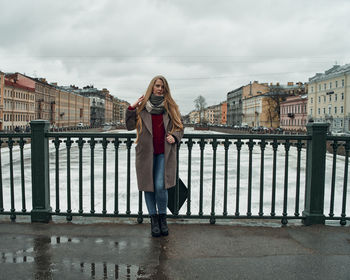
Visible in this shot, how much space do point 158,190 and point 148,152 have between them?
47 centimetres

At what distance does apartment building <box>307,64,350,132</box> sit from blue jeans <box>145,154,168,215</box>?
58214 mm

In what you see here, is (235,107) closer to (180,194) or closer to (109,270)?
(180,194)

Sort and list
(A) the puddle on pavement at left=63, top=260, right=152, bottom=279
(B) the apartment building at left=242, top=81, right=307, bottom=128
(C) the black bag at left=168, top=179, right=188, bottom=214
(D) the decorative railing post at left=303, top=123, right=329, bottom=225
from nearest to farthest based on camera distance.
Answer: (A) the puddle on pavement at left=63, top=260, right=152, bottom=279, (D) the decorative railing post at left=303, top=123, right=329, bottom=225, (C) the black bag at left=168, top=179, right=188, bottom=214, (B) the apartment building at left=242, top=81, right=307, bottom=128

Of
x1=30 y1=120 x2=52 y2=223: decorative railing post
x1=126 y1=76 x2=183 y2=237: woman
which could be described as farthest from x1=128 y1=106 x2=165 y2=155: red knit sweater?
x1=30 y1=120 x2=52 y2=223: decorative railing post

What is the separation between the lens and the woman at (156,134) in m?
3.76

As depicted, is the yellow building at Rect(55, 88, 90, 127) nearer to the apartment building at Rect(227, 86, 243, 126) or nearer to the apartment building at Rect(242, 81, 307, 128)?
the apartment building at Rect(242, 81, 307, 128)

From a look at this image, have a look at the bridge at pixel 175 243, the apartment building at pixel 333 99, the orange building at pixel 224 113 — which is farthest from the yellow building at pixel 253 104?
the bridge at pixel 175 243

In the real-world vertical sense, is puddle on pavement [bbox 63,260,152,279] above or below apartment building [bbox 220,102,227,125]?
below

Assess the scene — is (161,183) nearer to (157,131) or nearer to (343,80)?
(157,131)

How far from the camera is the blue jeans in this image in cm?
383

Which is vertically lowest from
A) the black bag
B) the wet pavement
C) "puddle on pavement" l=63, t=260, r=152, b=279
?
"puddle on pavement" l=63, t=260, r=152, b=279

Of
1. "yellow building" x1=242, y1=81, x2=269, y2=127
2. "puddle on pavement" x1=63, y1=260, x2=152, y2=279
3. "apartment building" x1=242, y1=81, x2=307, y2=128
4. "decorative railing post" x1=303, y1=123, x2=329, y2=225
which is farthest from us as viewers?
"yellow building" x1=242, y1=81, x2=269, y2=127

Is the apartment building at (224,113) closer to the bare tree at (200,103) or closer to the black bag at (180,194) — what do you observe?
the bare tree at (200,103)

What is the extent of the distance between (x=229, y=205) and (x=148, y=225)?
630 centimetres
